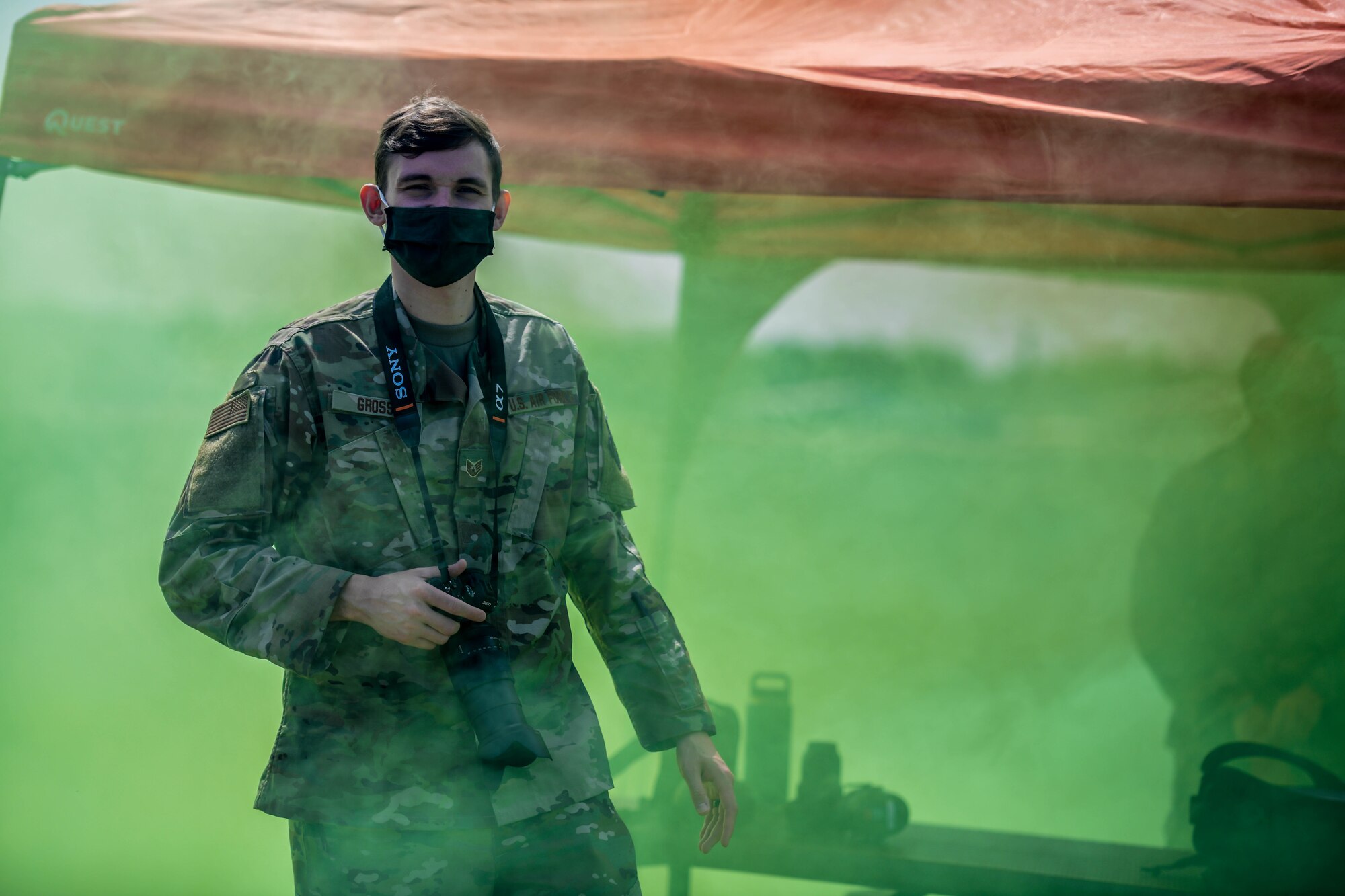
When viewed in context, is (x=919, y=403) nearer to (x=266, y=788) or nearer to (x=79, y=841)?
(x=266, y=788)

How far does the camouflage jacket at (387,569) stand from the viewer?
1.25 meters

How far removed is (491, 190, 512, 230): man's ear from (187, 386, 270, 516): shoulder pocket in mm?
440

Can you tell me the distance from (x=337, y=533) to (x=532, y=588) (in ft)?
0.96

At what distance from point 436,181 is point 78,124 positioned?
4.65 ft

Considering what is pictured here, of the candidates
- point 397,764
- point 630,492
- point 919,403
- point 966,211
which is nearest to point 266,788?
point 397,764

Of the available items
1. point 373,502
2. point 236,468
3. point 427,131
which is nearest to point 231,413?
point 236,468

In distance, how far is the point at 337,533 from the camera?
1347 mm

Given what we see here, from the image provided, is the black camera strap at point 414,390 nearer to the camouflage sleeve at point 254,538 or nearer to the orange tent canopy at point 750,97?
the camouflage sleeve at point 254,538

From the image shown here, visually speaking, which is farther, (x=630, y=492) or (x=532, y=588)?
(x=630, y=492)

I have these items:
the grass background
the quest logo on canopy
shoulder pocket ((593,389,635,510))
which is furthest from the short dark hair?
the grass background

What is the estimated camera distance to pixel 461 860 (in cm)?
128

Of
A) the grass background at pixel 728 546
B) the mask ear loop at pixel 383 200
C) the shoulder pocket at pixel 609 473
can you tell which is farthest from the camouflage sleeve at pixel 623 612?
the grass background at pixel 728 546

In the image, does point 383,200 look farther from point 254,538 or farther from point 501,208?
point 254,538

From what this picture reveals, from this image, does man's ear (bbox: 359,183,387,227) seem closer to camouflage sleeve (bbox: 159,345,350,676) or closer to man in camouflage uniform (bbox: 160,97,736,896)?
man in camouflage uniform (bbox: 160,97,736,896)
